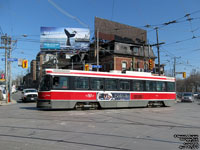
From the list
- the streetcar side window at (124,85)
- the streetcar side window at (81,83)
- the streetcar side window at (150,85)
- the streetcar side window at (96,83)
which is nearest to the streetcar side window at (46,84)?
the streetcar side window at (81,83)

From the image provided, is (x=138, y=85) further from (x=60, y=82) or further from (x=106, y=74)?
(x=60, y=82)

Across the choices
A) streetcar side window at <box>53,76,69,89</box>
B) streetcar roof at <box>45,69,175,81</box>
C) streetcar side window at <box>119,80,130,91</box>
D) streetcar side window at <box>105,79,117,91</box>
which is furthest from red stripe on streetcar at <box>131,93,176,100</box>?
streetcar side window at <box>53,76,69,89</box>

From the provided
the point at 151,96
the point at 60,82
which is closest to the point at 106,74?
the point at 60,82

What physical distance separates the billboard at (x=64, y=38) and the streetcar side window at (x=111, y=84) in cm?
2562

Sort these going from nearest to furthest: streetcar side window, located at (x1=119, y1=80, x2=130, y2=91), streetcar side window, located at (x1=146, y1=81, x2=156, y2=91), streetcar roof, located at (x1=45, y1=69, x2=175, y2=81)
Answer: streetcar roof, located at (x1=45, y1=69, x2=175, y2=81), streetcar side window, located at (x1=119, y1=80, x2=130, y2=91), streetcar side window, located at (x1=146, y1=81, x2=156, y2=91)

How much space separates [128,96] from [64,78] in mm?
5633

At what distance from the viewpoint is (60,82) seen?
13305 millimetres

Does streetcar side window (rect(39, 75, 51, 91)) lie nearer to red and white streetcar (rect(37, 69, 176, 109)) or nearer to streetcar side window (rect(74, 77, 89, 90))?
red and white streetcar (rect(37, 69, 176, 109))

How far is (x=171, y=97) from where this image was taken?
19016mm

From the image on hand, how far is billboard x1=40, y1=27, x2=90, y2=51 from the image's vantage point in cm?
3791

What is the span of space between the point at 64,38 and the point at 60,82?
90.5 ft

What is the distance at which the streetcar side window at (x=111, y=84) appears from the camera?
15.0 metres

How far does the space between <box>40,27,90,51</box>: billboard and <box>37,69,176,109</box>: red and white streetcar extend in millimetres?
24958

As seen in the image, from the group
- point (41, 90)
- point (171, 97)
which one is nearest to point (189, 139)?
point (41, 90)
